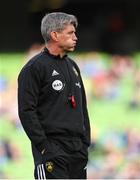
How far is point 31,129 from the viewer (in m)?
5.90

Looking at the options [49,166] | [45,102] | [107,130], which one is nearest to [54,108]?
[45,102]

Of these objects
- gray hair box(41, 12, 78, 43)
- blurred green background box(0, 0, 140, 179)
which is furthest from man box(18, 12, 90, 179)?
blurred green background box(0, 0, 140, 179)

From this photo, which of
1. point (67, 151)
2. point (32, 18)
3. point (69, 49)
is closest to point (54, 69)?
point (69, 49)

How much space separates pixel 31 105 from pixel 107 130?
194 inches

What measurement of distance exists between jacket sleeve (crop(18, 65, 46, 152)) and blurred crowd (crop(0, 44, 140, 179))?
187 inches

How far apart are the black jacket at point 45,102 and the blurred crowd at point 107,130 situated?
466 centimetres

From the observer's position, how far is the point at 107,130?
1080 cm

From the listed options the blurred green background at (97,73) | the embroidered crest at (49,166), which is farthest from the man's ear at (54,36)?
the blurred green background at (97,73)

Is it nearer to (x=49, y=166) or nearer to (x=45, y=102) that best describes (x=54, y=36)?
(x=45, y=102)

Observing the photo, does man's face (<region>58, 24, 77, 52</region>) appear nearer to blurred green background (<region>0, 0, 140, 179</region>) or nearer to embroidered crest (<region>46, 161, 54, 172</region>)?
embroidered crest (<region>46, 161, 54, 172</region>)

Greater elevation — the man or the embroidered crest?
the man

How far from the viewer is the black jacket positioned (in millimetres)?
5922

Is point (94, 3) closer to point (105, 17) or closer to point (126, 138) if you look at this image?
point (105, 17)

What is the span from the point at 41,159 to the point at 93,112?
4.87m
